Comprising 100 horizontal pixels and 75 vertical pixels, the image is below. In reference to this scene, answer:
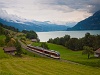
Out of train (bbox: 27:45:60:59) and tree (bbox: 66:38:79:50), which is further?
tree (bbox: 66:38:79:50)

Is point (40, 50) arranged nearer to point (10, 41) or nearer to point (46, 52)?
point (46, 52)

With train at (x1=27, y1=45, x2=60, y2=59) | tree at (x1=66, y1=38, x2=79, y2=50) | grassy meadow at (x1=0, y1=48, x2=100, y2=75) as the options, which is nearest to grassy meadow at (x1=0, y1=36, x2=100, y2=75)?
grassy meadow at (x1=0, y1=48, x2=100, y2=75)

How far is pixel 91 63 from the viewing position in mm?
73500

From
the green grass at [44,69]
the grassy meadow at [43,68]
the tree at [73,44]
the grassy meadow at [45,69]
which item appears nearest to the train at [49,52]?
the grassy meadow at [43,68]

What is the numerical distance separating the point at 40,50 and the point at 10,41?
22008 mm

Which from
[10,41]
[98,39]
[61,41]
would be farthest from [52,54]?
[61,41]

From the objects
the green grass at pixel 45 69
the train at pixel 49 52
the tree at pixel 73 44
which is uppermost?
the tree at pixel 73 44

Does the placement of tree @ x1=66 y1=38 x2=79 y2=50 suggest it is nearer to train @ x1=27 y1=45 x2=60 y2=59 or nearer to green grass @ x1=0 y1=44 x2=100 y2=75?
train @ x1=27 y1=45 x2=60 y2=59

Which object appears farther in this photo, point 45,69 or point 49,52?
point 49,52

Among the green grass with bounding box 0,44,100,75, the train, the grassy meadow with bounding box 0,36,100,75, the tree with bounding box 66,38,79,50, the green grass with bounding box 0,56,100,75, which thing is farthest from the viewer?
the tree with bounding box 66,38,79,50

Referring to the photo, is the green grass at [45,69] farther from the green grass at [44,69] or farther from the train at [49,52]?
the train at [49,52]

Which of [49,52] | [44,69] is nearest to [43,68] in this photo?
[44,69]

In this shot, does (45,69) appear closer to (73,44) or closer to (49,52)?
(49,52)

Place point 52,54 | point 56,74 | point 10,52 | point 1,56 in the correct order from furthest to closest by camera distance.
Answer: point 10,52
point 52,54
point 1,56
point 56,74
